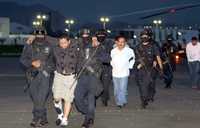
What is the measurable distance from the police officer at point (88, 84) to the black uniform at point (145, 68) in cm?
312

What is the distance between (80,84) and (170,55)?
1098cm

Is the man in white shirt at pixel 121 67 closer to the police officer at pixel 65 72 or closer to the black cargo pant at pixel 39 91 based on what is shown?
the police officer at pixel 65 72

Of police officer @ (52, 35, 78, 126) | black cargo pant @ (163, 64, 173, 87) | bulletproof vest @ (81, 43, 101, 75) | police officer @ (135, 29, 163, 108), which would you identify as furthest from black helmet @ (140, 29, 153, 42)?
black cargo pant @ (163, 64, 173, 87)

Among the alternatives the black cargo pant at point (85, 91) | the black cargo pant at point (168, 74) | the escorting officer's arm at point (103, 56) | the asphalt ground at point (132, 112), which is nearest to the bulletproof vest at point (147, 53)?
the asphalt ground at point (132, 112)

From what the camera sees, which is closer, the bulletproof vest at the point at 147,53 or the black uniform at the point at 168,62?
the bulletproof vest at the point at 147,53

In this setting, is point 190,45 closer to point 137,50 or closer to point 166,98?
point 166,98

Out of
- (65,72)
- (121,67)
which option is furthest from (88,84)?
(121,67)

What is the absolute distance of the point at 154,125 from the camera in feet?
42.9


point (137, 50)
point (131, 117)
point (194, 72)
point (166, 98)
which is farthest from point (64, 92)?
point (194, 72)

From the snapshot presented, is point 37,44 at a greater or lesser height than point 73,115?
greater

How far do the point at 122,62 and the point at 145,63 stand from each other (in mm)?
521

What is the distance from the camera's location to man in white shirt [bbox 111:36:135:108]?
52.2ft

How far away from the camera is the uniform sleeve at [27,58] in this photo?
12.9m

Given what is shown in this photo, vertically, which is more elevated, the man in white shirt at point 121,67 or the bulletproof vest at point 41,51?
the bulletproof vest at point 41,51
